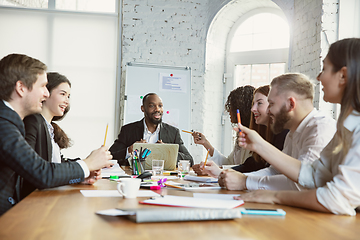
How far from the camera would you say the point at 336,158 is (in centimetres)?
131

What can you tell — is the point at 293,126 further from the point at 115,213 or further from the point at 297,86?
the point at 115,213

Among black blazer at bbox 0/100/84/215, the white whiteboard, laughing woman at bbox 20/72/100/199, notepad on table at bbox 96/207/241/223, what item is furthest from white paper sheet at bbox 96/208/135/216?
the white whiteboard

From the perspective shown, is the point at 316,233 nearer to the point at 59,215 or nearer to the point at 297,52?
the point at 59,215

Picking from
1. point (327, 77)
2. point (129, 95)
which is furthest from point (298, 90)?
point (129, 95)

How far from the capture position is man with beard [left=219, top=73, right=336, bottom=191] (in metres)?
1.64

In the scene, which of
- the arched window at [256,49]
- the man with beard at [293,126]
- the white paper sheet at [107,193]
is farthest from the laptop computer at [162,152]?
the arched window at [256,49]

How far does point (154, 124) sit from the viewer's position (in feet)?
12.7

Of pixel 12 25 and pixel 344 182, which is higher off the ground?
pixel 12 25

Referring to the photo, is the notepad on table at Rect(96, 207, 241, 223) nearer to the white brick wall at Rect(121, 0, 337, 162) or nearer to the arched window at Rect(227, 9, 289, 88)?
the white brick wall at Rect(121, 0, 337, 162)

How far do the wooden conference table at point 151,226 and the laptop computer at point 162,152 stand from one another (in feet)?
4.41

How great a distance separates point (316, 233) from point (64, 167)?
3.40 ft

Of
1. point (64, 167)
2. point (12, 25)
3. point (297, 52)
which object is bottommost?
point (64, 167)

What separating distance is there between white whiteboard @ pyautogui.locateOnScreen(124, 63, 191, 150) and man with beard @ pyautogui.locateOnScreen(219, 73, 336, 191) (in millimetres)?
2944

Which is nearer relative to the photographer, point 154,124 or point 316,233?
point 316,233
